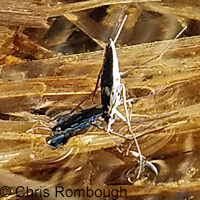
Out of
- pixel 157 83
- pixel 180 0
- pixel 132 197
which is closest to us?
pixel 132 197

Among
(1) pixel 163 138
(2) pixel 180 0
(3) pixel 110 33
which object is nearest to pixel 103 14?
(3) pixel 110 33

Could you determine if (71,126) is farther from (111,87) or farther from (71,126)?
(111,87)

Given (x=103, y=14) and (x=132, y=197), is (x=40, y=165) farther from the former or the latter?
(x=103, y=14)

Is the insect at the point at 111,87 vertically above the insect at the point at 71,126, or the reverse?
the insect at the point at 111,87

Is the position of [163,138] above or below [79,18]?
below

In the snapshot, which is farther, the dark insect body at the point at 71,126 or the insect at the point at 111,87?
the dark insect body at the point at 71,126

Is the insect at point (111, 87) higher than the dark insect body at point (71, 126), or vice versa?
the insect at point (111, 87)

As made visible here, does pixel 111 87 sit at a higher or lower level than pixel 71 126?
higher

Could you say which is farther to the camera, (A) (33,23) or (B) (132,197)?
(A) (33,23)

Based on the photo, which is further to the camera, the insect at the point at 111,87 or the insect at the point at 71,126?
the insect at the point at 71,126

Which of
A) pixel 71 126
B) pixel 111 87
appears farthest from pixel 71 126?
pixel 111 87

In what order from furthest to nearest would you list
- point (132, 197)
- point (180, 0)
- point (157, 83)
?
1. point (180, 0)
2. point (157, 83)
3. point (132, 197)
